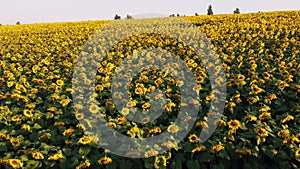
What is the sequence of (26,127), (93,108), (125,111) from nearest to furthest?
(26,127) → (125,111) → (93,108)

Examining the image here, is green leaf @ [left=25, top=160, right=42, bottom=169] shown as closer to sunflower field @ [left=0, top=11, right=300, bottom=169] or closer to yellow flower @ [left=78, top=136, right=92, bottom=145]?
sunflower field @ [left=0, top=11, right=300, bottom=169]

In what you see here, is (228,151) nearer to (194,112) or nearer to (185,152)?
(185,152)

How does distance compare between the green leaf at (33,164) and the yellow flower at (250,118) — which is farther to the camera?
the yellow flower at (250,118)

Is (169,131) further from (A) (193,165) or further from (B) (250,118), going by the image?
(B) (250,118)

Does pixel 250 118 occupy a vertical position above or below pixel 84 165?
above

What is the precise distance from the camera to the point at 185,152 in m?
3.42

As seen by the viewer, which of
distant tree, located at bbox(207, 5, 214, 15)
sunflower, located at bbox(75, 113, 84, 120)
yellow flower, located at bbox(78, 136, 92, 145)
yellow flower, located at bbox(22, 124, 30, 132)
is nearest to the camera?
yellow flower, located at bbox(78, 136, 92, 145)

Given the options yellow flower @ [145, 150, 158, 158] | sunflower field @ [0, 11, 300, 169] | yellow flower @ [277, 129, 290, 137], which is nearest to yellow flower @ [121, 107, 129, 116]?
sunflower field @ [0, 11, 300, 169]

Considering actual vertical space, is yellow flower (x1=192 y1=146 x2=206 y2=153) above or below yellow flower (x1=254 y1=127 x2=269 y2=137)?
below

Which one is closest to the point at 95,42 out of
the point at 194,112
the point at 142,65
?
the point at 142,65

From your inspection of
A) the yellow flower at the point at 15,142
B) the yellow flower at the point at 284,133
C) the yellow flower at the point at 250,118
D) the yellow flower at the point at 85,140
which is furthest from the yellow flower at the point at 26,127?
the yellow flower at the point at 284,133

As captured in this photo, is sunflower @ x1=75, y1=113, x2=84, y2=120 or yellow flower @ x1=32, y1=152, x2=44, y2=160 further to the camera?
sunflower @ x1=75, y1=113, x2=84, y2=120

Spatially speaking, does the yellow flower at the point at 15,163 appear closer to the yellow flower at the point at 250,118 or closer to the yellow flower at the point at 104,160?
the yellow flower at the point at 104,160

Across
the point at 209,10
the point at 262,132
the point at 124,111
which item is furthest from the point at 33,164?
the point at 209,10
